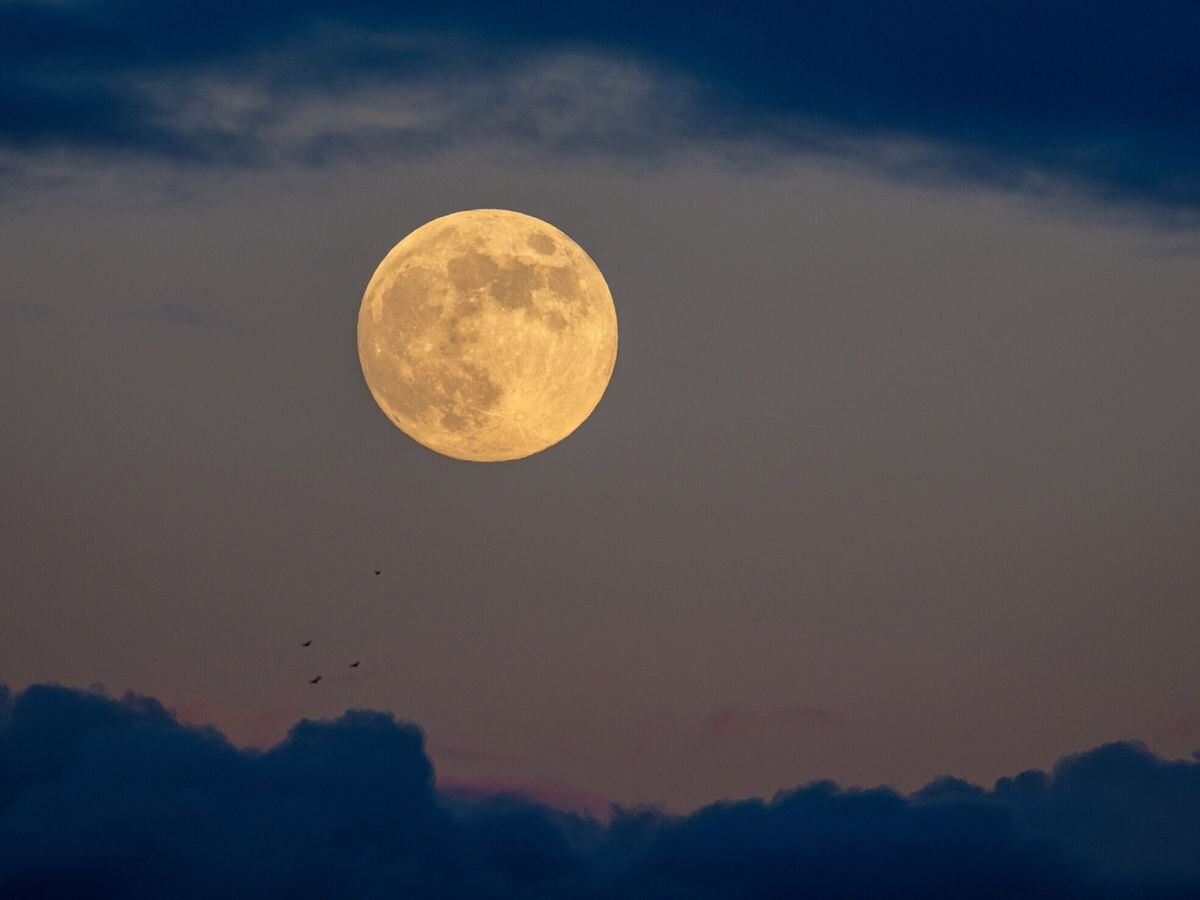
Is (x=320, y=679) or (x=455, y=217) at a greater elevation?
(x=455, y=217)

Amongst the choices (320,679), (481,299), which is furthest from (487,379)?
(320,679)

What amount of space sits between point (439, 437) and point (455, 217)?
798 cm

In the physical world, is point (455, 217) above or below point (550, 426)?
above

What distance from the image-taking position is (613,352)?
78.9 m

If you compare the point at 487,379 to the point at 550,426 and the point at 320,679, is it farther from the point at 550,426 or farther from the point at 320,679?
the point at 320,679

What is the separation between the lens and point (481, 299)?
7500 centimetres

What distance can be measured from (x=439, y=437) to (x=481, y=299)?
17.4ft

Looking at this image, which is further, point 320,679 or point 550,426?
point 320,679

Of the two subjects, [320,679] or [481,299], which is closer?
[481,299]

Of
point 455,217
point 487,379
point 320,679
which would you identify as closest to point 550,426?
point 487,379

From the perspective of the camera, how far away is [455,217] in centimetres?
7769

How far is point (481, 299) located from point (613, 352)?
6.24m

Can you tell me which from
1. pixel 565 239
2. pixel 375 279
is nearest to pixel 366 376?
pixel 375 279

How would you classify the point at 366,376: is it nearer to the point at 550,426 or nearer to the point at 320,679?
the point at 550,426
